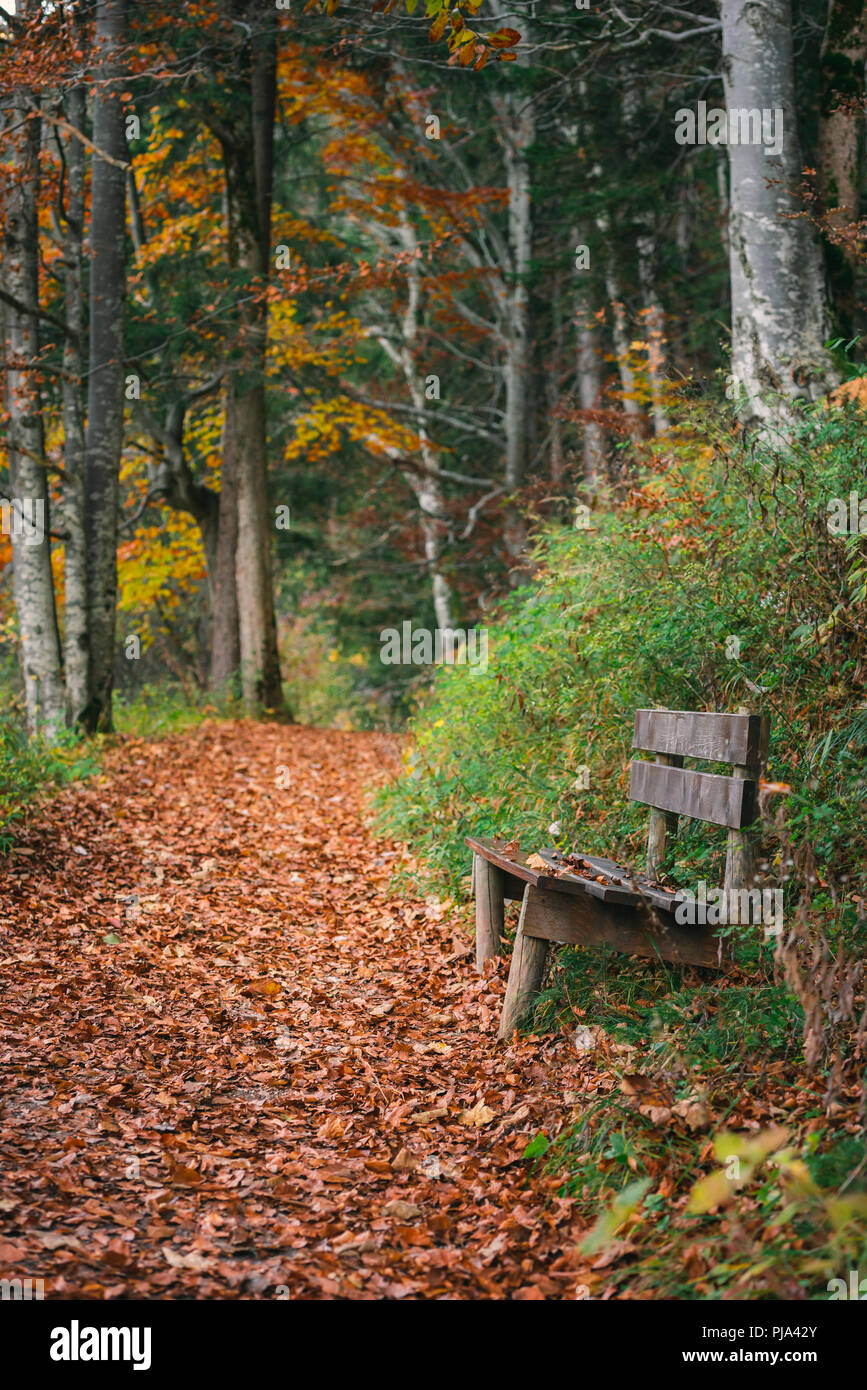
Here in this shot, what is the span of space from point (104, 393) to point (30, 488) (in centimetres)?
141

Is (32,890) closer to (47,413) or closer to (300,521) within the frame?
(47,413)

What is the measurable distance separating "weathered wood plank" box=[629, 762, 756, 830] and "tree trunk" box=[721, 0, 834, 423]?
365 centimetres

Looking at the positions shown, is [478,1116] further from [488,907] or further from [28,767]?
[28,767]

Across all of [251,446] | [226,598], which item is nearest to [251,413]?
[251,446]

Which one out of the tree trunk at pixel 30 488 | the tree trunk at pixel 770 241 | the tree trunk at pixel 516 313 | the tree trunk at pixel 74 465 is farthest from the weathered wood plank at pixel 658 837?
the tree trunk at pixel 516 313

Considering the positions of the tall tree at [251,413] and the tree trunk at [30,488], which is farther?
the tall tree at [251,413]

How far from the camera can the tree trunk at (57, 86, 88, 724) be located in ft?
36.8

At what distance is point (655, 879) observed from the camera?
495 centimetres

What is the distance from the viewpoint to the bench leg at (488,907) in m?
5.50

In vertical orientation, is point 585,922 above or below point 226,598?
below

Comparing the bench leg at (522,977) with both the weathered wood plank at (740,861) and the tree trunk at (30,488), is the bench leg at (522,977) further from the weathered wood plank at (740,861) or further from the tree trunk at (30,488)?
the tree trunk at (30,488)

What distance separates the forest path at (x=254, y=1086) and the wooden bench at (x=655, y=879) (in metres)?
0.46

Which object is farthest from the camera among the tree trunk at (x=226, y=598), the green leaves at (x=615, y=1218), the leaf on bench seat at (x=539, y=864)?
the tree trunk at (x=226, y=598)

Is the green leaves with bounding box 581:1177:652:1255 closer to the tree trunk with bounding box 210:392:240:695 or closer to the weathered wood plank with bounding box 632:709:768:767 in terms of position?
the weathered wood plank with bounding box 632:709:768:767
